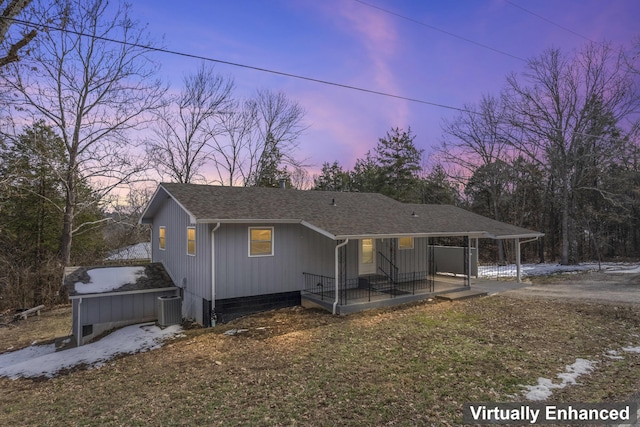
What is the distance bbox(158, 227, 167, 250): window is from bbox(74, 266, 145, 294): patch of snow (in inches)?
44.0

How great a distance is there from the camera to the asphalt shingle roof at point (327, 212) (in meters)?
10.8

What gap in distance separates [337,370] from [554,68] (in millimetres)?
25337

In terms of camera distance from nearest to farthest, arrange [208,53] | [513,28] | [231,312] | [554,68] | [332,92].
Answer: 1. [208,53]
2. [231,312]
3. [513,28]
4. [332,92]
5. [554,68]

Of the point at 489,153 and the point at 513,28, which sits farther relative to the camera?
the point at 489,153

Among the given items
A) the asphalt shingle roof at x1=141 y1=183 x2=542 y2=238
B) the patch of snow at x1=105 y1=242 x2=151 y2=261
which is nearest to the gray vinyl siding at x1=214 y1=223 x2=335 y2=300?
the asphalt shingle roof at x1=141 y1=183 x2=542 y2=238

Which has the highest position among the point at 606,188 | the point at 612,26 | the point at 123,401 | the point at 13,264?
the point at 612,26

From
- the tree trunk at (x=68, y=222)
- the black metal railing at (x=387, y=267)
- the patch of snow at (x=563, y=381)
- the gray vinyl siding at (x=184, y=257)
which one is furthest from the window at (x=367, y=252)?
the tree trunk at (x=68, y=222)

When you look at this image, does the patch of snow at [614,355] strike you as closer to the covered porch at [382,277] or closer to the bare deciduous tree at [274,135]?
the covered porch at [382,277]

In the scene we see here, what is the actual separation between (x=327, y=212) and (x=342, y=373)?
7223 mm

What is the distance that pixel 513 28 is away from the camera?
13586 millimetres

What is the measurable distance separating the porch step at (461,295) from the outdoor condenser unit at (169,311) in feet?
28.2

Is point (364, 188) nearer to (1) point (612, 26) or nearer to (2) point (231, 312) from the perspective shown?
(1) point (612, 26)

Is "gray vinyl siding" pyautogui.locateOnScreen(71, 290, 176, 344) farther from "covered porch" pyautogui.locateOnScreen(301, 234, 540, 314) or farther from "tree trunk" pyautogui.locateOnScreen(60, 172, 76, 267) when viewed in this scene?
"tree trunk" pyautogui.locateOnScreen(60, 172, 76, 267)

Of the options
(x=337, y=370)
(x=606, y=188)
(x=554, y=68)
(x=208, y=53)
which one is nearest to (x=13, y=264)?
(x=208, y=53)
